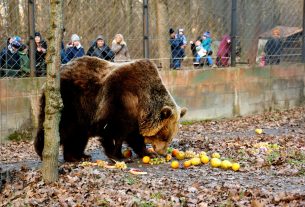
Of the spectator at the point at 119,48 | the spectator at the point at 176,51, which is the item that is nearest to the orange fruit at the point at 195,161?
the spectator at the point at 119,48

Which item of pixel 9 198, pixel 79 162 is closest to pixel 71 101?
pixel 79 162

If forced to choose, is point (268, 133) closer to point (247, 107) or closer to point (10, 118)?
point (247, 107)

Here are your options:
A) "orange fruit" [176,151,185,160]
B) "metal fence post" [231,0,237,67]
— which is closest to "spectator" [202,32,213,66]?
"metal fence post" [231,0,237,67]

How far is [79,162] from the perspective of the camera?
9172mm

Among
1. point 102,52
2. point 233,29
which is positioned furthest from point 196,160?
point 233,29

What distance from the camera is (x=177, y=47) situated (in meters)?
15.4

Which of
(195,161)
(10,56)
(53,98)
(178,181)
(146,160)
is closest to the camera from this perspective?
(53,98)

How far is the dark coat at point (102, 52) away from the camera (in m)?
13.9

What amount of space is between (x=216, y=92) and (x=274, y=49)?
10.6ft

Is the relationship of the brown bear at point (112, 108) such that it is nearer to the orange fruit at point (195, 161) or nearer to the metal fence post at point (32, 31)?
the orange fruit at point (195, 161)

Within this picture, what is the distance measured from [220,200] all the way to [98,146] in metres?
5.21

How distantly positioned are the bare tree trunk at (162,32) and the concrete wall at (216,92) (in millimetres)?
448

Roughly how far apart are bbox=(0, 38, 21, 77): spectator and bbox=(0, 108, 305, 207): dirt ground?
1728 mm

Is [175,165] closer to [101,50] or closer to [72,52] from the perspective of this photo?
[72,52]
